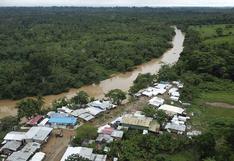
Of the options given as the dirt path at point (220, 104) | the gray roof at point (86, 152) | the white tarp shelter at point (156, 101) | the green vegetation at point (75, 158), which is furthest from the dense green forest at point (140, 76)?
the white tarp shelter at point (156, 101)

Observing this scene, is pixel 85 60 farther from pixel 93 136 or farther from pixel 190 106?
pixel 93 136

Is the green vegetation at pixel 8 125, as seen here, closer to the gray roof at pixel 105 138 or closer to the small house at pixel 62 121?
the small house at pixel 62 121

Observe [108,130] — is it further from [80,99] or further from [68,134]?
[80,99]

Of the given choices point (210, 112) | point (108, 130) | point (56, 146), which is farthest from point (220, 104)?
point (56, 146)

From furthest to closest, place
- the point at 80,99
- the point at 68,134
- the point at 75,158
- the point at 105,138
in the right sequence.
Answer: the point at 80,99
the point at 68,134
the point at 105,138
the point at 75,158

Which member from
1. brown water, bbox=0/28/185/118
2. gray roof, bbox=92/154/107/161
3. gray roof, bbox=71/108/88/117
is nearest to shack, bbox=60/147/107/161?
gray roof, bbox=92/154/107/161

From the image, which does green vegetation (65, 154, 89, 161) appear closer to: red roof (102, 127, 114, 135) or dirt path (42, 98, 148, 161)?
dirt path (42, 98, 148, 161)
